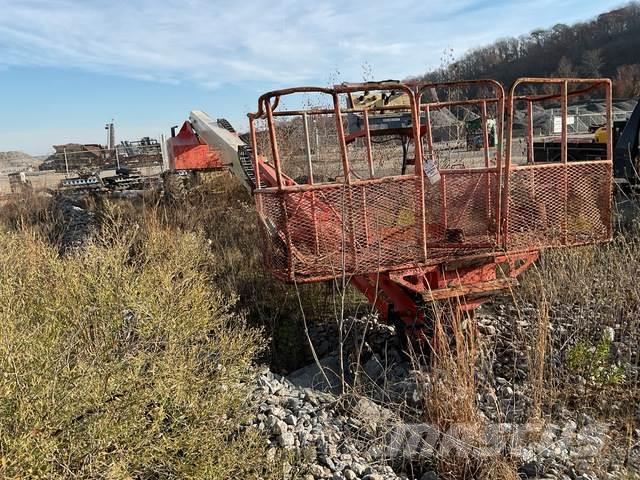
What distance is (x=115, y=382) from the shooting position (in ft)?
10.3

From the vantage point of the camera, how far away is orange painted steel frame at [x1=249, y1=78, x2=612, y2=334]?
15.0 ft

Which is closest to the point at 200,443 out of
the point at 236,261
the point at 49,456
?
the point at 49,456

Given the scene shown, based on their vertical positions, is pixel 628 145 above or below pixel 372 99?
below

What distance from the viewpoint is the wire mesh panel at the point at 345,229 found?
473 cm

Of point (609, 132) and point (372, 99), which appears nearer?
point (609, 132)

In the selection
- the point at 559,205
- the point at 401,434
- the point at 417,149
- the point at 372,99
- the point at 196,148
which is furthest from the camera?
the point at 196,148

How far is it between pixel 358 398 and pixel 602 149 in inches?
327

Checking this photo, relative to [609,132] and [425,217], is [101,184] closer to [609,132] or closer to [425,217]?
[425,217]

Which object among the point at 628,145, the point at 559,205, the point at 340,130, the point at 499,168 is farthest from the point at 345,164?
the point at 628,145

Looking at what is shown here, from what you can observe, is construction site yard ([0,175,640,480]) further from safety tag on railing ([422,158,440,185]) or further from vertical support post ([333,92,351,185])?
safety tag on railing ([422,158,440,185])

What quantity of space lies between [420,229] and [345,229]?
2.28 feet

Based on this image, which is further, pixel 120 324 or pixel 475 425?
pixel 120 324

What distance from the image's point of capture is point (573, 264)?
19.8 feet

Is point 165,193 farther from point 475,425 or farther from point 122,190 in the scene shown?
point 475,425
